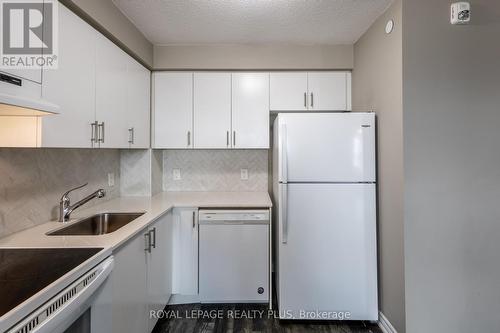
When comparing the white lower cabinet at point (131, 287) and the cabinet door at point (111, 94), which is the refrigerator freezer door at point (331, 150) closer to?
the white lower cabinet at point (131, 287)

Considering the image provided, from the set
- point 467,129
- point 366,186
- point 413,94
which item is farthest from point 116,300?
point 467,129

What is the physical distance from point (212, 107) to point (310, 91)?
101 centimetres

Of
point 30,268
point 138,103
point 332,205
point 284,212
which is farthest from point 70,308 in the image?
point 138,103

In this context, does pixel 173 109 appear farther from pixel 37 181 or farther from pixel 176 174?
pixel 37 181

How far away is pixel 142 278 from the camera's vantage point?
162 centimetres

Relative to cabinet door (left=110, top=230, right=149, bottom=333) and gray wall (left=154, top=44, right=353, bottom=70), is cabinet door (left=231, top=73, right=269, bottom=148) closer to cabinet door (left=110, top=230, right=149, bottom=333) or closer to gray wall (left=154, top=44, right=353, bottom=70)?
gray wall (left=154, top=44, right=353, bottom=70)

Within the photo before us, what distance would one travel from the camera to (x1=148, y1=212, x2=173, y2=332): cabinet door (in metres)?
1.78

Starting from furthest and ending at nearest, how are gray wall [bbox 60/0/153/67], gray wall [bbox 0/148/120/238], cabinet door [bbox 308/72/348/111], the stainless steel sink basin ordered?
cabinet door [bbox 308/72/348/111]
the stainless steel sink basin
gray wall [bbox 60/0/153/67]
gray wall [bbox 0/148/120/238]

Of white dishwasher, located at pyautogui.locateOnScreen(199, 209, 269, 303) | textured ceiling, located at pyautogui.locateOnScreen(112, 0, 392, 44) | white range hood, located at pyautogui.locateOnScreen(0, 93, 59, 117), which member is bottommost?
white dishwasher, located at pyautogui.locateOnScreen(199, 209, 269, 303)

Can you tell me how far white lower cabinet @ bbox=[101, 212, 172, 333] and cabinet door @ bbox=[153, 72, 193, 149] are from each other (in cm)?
82

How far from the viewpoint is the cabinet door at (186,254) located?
2186 millimetres

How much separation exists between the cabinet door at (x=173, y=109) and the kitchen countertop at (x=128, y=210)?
0.57 metres

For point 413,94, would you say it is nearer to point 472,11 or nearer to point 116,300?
point 472,11
